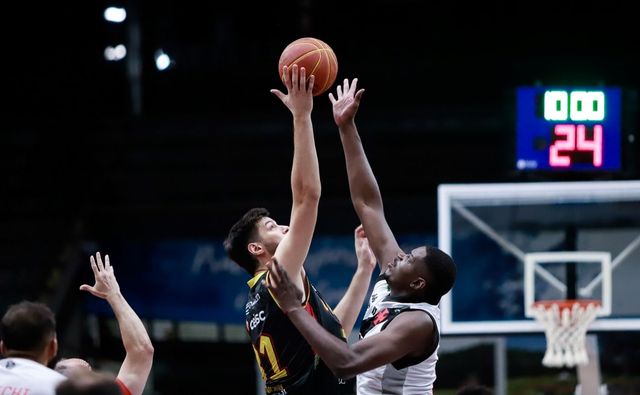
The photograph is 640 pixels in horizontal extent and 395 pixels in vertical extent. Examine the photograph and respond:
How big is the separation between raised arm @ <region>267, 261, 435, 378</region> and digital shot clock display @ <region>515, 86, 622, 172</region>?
17.9 ft

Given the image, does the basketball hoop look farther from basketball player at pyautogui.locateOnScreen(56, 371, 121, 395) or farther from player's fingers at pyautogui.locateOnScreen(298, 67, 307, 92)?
basketball player at pyautogui.locateOnScreen(56, 371, 121, 395)

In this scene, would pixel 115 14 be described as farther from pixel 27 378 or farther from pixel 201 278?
pixel 27 378

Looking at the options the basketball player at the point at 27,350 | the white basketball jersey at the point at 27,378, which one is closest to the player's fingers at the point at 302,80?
the basketball player at the point at 27,350

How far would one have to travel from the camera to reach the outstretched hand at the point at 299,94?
186 inches

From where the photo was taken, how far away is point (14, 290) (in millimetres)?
12758

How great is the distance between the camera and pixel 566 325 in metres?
9.10

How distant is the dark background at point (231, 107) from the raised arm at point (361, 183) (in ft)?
23.7

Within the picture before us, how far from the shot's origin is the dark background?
12.9m

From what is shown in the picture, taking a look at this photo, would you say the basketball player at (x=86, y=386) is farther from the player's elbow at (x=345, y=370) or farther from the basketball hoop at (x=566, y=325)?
the basketball hoop at (x=566, y=325)

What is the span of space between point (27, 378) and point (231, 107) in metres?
10.2

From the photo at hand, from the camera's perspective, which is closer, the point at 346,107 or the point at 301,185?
the point at 301,185

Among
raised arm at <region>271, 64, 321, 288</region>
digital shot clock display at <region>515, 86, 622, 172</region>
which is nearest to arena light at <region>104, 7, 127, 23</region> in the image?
digital shot clock display at <region>515, 86, 622, 172</region>

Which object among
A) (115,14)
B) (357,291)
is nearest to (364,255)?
(357,291)

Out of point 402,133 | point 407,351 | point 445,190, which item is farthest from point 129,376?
point 402,133
